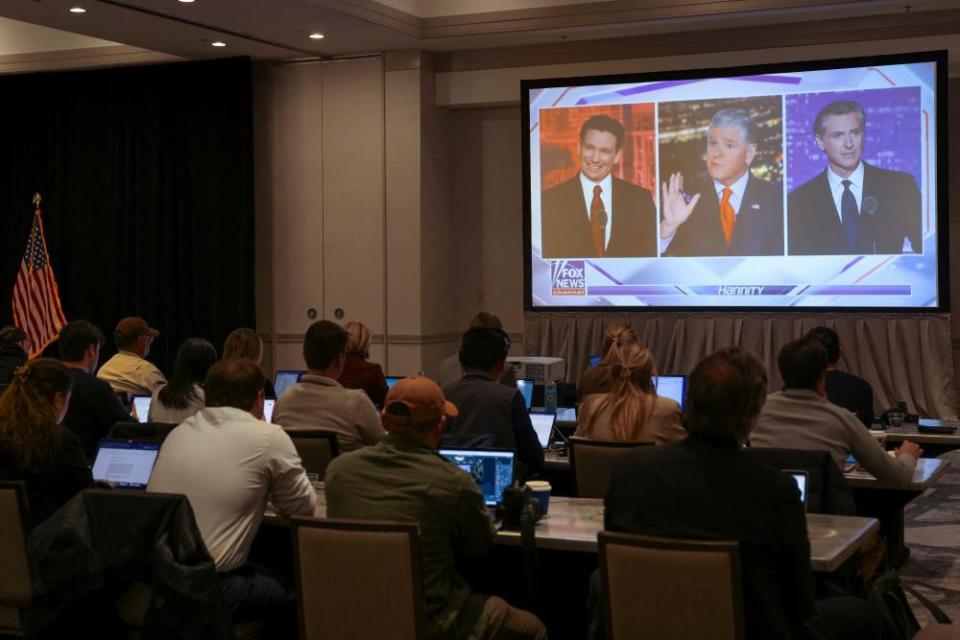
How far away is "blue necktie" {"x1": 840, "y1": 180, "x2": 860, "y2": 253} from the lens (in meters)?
8.80

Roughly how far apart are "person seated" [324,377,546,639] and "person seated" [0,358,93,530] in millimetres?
1029

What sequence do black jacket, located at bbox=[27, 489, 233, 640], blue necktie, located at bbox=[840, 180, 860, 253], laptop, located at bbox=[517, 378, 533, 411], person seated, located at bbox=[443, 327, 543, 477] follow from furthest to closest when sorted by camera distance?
blue necktie, located at bbox=[840, 180, 860, 253] → laptop, located at bbox=[517, 378, 533, 411] → person seated, located at bbox=[443, 327, 543, 477] → black jacket, located at bbox=[27, 489, 233, 640]

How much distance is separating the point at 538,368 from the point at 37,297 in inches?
200

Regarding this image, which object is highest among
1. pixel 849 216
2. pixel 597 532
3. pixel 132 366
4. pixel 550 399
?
pixel 849 216

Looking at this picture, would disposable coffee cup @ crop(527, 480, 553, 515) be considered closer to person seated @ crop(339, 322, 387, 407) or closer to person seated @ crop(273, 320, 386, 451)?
person seated @ crop(273, 320, 386, 451)

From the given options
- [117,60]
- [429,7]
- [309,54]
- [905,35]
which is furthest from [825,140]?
[117,60]

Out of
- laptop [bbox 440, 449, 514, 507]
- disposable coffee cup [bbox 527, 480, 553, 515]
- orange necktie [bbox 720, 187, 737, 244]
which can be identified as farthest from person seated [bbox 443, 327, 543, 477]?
orange necktie [bbox 720, 187, 737, 244]

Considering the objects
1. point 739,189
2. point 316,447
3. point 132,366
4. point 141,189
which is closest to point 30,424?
point 316,447

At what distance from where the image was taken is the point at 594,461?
4.62m

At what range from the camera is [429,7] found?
31.9 ft

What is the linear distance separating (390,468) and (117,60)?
27.5ft

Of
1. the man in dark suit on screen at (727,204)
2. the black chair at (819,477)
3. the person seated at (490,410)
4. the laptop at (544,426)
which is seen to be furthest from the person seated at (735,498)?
the man in dark suit on screen at (727,204)

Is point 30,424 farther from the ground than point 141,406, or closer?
farther from the ground

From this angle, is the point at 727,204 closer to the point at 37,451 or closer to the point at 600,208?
the point at 600,208
